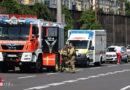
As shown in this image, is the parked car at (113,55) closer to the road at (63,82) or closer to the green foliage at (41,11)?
the green foliage at (41,11)

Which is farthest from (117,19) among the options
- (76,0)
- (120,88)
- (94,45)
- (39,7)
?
(120,88)

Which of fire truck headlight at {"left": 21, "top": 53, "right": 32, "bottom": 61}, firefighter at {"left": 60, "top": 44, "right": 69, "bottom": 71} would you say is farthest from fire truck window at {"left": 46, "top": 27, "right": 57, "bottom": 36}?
fire truck headlight at {"left": 21, "top": 53, "right": 32, "bottom": 61}

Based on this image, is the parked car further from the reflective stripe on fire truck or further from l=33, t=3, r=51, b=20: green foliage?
the reflective stripe on fire truck

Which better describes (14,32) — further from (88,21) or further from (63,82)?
(88,21)

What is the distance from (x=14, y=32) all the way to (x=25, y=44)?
0.92 metres

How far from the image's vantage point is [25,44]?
27.0 m

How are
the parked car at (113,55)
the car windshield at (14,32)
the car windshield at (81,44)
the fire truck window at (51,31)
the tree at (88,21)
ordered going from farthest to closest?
the tree at (88,21) < the parked car at (113,55) < the car windshield at (81,44) < the fire truck window at (51,31) < the car windshield at (14,32)

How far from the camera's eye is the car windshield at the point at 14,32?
88.8ft

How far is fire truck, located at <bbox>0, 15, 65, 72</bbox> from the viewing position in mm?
27031

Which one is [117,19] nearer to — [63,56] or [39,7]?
[39,7]

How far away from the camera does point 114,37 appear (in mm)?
67188

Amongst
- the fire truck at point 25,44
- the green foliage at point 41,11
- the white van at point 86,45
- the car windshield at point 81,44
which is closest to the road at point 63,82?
the fire truck at point 25,44

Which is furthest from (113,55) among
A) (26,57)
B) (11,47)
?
(11,47)

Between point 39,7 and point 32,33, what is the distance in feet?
62.1
